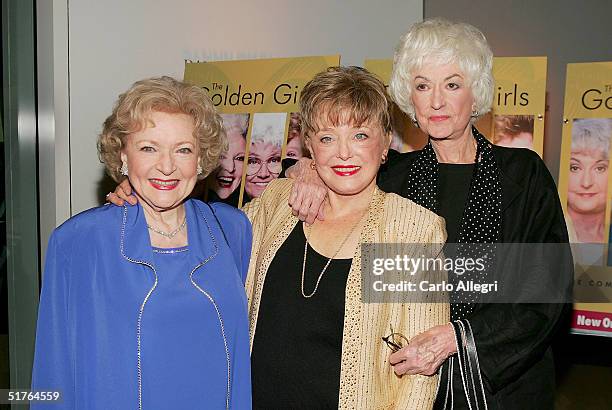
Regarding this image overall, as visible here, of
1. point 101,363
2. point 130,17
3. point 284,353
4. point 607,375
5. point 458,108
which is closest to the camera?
point 101,363

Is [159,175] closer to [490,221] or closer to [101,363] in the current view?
[101,363]

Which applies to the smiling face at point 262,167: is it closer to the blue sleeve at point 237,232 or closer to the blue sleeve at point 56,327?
the blue sleeve at point 237,232

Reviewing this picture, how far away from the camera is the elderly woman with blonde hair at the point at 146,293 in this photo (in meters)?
2.14

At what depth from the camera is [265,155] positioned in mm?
3885

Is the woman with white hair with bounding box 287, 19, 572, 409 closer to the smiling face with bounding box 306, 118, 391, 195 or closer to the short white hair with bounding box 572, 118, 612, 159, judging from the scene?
the smiling face with bounding box 306, 118, 391, 195

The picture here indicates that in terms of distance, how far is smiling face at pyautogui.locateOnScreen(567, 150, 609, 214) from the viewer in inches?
142

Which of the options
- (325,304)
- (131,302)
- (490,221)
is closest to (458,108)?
(490,221)

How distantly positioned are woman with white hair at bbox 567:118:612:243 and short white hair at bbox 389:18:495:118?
137 cm

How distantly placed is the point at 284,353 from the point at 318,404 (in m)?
0.18

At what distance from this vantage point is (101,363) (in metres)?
2.13

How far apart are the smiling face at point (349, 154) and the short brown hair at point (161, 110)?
0.33m

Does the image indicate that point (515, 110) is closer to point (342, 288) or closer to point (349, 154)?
point (349, 154)

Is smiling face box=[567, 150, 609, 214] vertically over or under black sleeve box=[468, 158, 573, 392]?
over

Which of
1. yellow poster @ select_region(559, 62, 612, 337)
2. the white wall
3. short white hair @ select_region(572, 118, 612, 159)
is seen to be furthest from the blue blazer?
short white hair @ select_region(572, 118, 612, 159)
